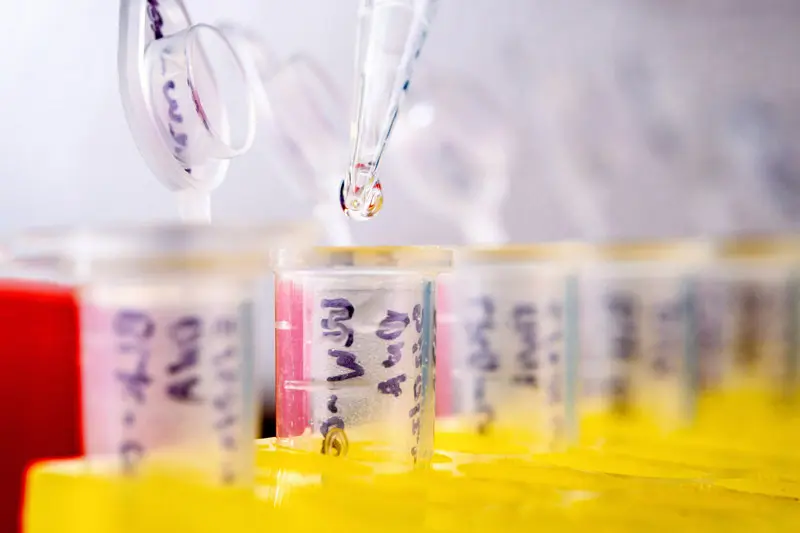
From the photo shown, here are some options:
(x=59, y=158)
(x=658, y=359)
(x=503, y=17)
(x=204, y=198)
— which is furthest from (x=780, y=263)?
(x=59, y=158)

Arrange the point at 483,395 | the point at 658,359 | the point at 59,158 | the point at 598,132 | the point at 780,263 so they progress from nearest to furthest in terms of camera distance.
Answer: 1. the point at 483,395
2. the point at 658,359
3. the point at 780,263
4. the point at 59,158
5. the point at 598,132

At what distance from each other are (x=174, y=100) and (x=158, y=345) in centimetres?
20

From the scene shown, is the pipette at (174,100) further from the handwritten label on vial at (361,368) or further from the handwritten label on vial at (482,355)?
the handwritten label on vial at (482,355)

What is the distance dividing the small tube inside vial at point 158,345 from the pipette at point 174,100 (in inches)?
4.6

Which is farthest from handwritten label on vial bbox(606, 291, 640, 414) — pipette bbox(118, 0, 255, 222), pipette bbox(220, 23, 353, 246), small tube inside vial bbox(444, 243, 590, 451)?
pipette bbox(118, 0, 255, 222)

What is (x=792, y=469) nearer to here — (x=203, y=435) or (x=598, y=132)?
(x=203, y=435)

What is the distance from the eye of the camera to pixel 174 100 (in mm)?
552

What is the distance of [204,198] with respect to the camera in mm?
579

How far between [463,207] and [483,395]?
0.33 m

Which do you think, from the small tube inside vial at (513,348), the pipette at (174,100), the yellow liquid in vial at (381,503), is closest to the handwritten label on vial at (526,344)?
the small tube inside vial at (513,348)

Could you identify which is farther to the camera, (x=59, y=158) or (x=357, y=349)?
(x=59, y=158)

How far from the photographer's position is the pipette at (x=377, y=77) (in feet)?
1.78

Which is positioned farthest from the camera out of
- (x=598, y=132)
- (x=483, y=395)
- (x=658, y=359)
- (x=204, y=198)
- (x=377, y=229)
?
(x=598, y=132)

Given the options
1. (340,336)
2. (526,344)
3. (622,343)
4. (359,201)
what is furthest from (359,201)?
(622,343)
